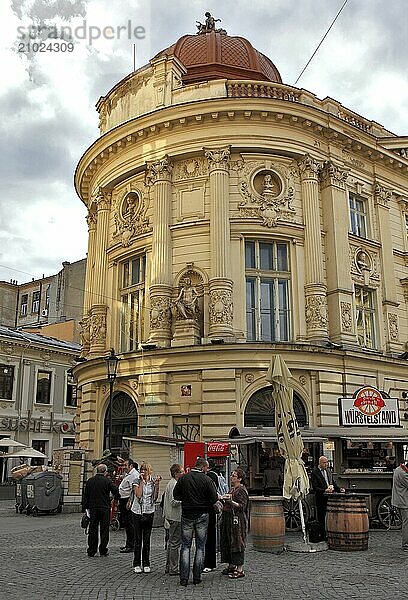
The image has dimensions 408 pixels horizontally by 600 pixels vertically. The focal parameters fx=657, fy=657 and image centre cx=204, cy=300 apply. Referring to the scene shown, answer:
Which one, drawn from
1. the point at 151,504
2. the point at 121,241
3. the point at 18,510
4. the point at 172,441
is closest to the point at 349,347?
the point at 172,441

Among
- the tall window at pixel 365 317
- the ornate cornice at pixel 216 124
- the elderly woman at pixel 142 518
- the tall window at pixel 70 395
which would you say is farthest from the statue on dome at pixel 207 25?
the elderly woman at pixel 142 518

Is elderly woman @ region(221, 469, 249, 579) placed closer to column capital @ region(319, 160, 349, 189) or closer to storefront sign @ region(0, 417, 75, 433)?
column capital @ region(319, 160, 349, 189)

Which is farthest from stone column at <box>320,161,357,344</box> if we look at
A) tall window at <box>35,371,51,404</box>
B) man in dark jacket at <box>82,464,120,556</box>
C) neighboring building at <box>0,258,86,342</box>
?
neighboring building at <box>0,258,86,342</box>

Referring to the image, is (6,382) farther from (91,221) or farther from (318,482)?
(318,482)

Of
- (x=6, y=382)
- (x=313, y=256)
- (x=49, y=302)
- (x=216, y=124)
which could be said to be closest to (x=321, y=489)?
(x=313, y=256)

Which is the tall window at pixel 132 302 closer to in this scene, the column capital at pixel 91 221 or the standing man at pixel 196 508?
the column capital at pixel 91 221

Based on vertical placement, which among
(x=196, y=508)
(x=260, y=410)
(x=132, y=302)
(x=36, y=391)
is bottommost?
(x=196, y=508)

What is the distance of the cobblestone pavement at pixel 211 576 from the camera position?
30.3ft

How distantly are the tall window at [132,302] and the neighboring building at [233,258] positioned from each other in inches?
2.6

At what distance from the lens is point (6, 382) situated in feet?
135

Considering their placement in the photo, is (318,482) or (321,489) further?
(318,482)

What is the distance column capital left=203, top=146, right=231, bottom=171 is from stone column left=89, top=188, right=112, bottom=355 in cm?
614

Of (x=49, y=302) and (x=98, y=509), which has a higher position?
(x=49, y=302)

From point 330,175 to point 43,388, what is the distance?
2517 cm
